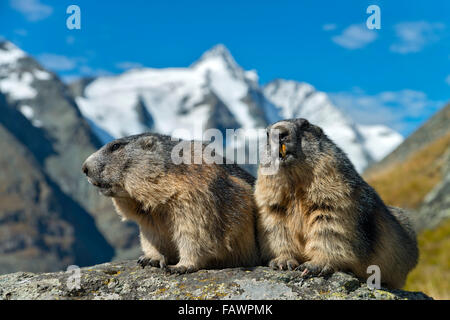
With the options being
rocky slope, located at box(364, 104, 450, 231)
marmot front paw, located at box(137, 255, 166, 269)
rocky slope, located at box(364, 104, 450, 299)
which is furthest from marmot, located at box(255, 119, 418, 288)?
rocky slope, located at box(364, 104, 450, 231)

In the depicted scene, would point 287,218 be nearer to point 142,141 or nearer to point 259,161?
point 259,161

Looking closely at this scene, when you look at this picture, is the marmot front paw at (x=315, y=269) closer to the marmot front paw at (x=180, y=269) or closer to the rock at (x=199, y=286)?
the rock at (x=199, y=286)

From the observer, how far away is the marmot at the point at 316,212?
8867 millimetres

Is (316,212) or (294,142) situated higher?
(294,142)

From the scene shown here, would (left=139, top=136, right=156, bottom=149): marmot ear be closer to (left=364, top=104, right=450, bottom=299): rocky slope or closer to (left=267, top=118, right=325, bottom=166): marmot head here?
(left=267, top=118, right=325, bottom=166): marmot head

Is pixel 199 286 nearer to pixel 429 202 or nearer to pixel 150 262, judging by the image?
pixel 150 262

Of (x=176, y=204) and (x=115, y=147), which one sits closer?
(x=176, y=204)

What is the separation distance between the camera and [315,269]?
28.4 ft

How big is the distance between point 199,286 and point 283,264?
5.96 feet

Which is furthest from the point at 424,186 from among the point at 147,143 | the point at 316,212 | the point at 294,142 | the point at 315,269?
the point at 147,143

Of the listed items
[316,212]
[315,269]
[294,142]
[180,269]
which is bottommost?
[315,269]

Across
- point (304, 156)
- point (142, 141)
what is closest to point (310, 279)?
point (304, 156)

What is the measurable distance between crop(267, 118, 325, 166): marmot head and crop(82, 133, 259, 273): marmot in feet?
4.72
